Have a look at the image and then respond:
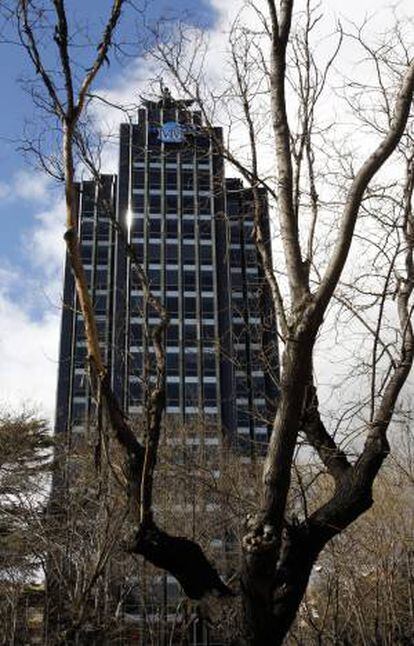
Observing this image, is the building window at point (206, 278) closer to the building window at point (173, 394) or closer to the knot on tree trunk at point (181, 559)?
the building window at point (173, 394)

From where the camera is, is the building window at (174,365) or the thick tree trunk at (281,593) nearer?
the thick tree trunk at (281,593)

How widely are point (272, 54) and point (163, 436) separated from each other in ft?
58.7

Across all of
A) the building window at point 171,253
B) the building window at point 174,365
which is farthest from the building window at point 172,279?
the building window at point 174,365

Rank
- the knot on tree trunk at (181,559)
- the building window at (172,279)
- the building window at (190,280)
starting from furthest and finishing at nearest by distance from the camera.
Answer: the building window at (190,280), the building window at (172,279), the knot on tree trunk at (181,559)

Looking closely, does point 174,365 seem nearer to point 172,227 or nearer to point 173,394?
point 173,394

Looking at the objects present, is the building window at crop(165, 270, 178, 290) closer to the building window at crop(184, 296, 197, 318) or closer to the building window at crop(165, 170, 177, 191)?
the building window at crop(184, 296, 197, 318)

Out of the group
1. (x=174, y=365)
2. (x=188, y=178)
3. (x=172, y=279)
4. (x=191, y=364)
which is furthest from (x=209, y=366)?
(x=188, y=178)

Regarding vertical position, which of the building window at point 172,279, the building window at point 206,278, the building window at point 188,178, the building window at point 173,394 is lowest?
the building window at point 188,178

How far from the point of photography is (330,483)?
1731cm

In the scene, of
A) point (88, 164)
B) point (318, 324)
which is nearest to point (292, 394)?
point (318, 324)

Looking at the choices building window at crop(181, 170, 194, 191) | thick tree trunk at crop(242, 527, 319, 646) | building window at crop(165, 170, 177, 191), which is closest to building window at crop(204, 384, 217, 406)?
building window at crop(165, 170, 177, 191)

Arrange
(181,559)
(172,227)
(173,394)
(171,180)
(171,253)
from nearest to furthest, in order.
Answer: (181,559) → (171,180) → (172,227) → (173,394) → (171,253)

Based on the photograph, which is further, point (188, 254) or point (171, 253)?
point (188, 254)

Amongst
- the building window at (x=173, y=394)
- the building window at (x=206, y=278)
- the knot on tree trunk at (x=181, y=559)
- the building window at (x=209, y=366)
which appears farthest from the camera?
the building window at (x=206, y=278)
